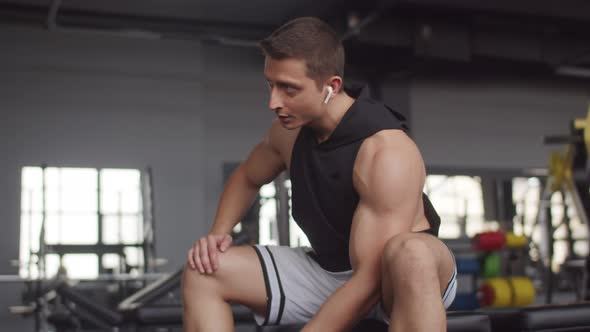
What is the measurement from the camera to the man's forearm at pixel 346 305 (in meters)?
1.25

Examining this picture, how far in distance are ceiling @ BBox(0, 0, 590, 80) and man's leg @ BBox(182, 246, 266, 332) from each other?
4787mm

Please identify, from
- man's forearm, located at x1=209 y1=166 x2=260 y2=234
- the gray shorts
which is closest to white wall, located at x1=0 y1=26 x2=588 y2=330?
man's forearm, located at x1=209 y1=166 x2=260 y2=234

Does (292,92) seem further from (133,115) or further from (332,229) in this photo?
(133,115)

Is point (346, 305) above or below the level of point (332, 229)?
below

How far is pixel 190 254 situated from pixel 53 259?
18.9 ft

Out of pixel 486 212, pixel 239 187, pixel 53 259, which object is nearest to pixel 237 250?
pixel 239 187

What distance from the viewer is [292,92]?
1298 millimetres

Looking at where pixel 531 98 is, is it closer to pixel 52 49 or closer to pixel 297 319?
pixel 52 49

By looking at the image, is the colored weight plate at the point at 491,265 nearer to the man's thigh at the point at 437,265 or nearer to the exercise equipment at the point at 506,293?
the exercise equipment at the point at 506,293

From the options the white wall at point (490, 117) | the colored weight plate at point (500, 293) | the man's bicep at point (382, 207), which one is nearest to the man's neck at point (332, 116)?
the man's bicep at point (382, 207)

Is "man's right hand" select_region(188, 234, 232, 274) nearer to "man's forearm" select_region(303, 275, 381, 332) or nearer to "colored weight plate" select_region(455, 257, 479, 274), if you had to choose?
"man's forearm" select_region(303, 275, 381, 332)

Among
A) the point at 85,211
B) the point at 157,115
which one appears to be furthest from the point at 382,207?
the point at 157,115

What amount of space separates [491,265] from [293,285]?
3536 mm

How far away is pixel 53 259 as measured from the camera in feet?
22.1
